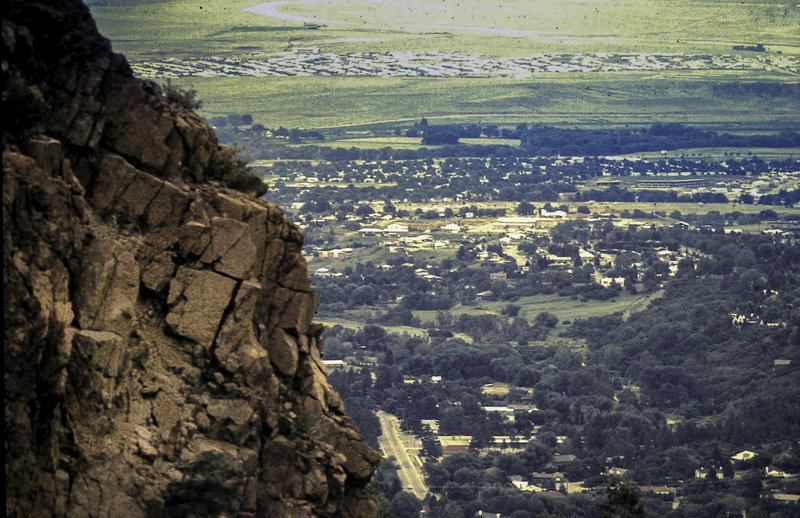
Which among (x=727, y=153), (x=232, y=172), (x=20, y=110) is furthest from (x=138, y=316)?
(x=727, y=153)

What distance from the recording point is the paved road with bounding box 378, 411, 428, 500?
57881 mm

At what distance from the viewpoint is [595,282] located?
11081cm

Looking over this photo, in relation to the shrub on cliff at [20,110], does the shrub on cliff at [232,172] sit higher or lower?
lower

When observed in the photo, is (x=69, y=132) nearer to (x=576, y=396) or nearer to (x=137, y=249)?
(x=137, y=249)

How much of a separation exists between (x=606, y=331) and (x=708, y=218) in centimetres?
4829

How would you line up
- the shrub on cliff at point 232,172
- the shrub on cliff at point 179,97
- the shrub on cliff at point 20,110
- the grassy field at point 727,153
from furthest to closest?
the grassy field at point 727,153 < the shrub on cliff at point 179,97 < the shrub on cliff at point 232,172 < the shrub on cliff at point 20,110

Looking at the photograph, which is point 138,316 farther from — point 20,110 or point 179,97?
point 179,97

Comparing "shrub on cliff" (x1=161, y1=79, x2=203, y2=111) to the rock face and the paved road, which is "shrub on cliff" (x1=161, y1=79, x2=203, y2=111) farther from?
the paved road

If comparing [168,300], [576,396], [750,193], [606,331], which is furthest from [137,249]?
[750,193]

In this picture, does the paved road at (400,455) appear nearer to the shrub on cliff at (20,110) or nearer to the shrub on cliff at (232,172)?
the shrub on cliff at (232,172)

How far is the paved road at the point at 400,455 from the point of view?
57.9m

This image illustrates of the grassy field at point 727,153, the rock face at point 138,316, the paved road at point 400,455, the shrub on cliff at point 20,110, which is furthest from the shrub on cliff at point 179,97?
the grassy field at point 727,153

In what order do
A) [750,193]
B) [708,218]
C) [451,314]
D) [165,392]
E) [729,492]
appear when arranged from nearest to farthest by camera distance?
[165,392]
[729,492]
[451,314]
[708,218]
[750,193]

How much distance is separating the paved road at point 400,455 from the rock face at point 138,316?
36.1 metres
